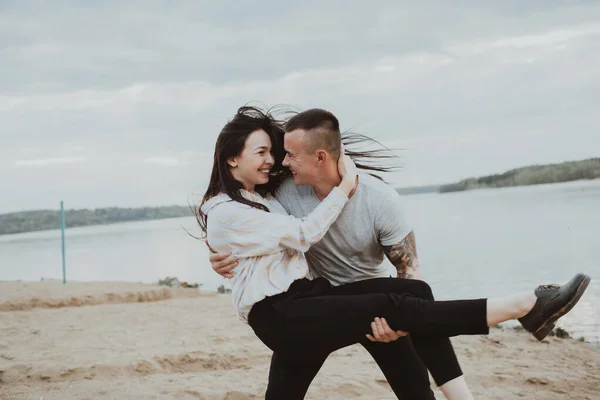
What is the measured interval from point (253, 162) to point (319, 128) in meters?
0.35

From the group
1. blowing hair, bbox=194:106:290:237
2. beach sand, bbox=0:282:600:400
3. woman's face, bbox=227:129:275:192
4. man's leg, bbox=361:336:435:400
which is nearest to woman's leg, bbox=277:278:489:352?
man's leg, bbox=361:336:435:400

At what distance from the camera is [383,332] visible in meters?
2.91

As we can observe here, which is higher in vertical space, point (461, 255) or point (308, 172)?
point (308, 172)

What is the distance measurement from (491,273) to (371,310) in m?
12.0

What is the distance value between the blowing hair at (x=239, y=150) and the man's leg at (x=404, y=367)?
0.81 metres

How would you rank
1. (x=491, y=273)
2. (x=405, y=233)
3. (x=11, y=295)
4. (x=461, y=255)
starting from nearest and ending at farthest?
(x=405, y=233) → (x=11, y=295) → (x=491, y=273) → (x=461, y=255)

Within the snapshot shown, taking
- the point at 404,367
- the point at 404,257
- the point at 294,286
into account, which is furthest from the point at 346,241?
the point at 404,367

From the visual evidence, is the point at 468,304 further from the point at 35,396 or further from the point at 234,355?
the point at 234,355

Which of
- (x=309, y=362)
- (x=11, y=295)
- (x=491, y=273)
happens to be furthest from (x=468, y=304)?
(x=491, y=273)

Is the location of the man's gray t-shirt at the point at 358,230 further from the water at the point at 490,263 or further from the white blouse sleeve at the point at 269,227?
the water at the point at 490,263

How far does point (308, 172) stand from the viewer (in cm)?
328

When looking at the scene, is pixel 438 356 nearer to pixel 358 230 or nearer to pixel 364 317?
pixel 364 317

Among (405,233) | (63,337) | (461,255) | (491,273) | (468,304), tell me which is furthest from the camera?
(461,255)

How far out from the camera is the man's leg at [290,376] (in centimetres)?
322
